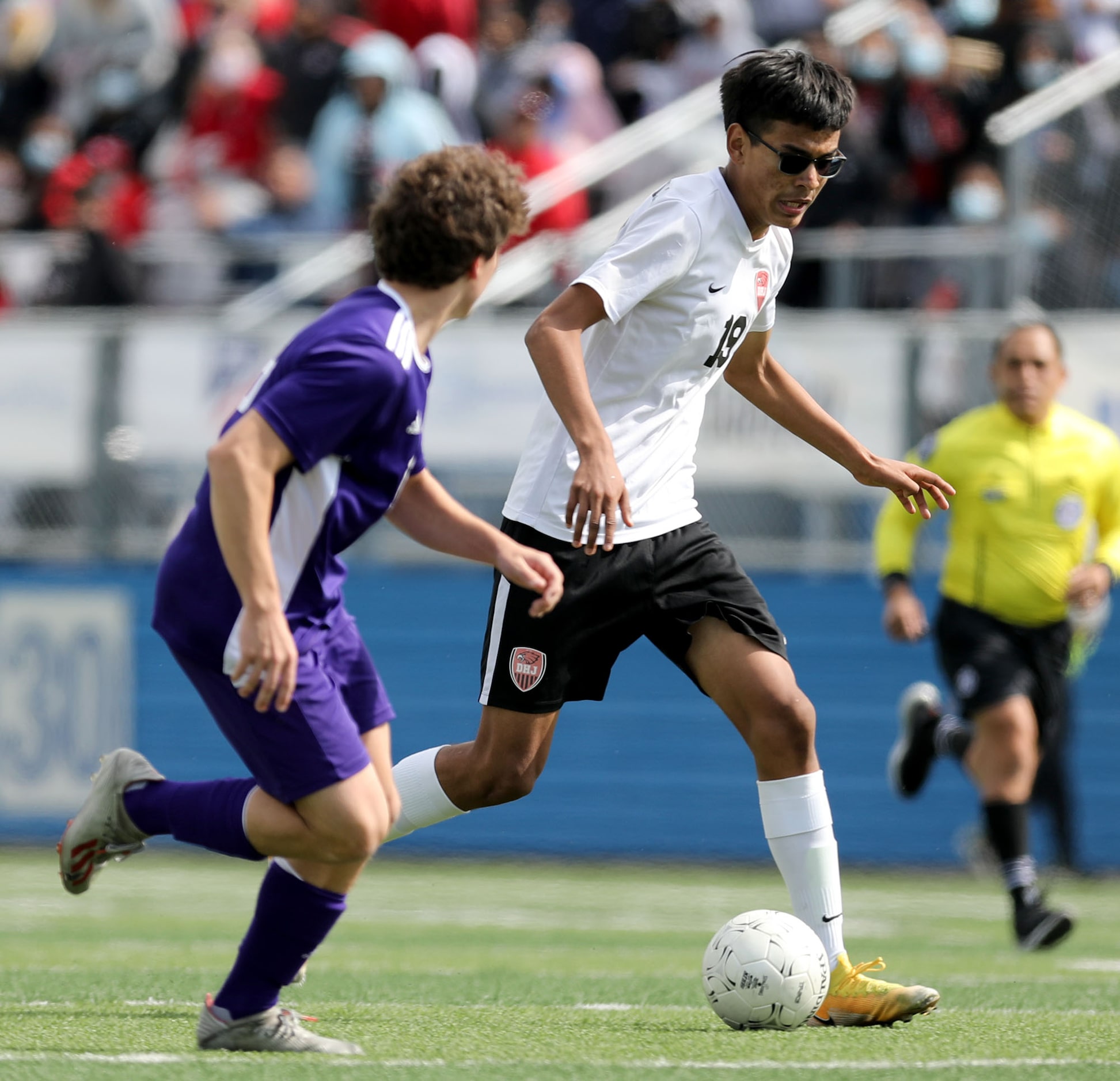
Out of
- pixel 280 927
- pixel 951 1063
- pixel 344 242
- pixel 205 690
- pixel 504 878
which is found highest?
pixel 344 242

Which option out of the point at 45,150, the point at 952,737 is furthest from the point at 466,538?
the point at 45,150

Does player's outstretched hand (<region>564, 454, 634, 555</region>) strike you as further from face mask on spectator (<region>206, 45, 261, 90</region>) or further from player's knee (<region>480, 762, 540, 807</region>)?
face mask on spectator (<region>206, 45, 261, 90</region>)

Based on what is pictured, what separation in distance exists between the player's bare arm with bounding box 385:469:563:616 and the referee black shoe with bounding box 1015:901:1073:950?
3385 millimetres

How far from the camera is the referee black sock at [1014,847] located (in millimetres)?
7133

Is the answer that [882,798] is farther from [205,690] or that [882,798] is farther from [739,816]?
[205,690]

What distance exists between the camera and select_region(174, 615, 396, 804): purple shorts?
3961mm

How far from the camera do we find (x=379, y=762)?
4453mm

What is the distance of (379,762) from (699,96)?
8.76 m

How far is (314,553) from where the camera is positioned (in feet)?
13.2

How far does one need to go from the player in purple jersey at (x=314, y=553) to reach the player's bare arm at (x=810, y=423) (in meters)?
1.35

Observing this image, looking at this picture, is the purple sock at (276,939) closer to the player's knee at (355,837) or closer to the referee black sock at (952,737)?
the player's knee at (355,837)

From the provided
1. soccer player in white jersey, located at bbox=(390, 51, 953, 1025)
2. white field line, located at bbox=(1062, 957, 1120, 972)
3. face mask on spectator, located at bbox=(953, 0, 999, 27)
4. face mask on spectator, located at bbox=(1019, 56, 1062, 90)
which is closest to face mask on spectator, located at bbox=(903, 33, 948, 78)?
face mask on spectator, located at bbox=(953, 0, 999, 27)

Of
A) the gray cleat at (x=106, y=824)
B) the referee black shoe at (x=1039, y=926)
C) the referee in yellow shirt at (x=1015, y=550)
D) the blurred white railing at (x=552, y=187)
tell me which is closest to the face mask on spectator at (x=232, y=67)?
the blurred white railing at (x=552, y=187)

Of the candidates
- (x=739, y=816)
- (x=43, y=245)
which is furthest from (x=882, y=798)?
(x=43, y=245)
